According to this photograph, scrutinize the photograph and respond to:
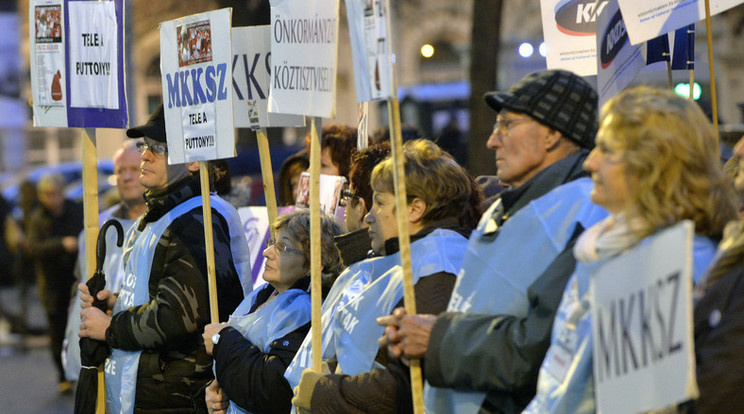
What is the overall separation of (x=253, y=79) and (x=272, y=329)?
1.39 m

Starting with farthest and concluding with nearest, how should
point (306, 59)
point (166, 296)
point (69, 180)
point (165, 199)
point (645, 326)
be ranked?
point (69, 180)
point (165, 199)
point (166, 296)
point (306, 59)
point (645, 326)

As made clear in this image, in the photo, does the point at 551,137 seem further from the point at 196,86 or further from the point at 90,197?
the point at 90,197

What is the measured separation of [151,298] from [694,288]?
2794 millimetres

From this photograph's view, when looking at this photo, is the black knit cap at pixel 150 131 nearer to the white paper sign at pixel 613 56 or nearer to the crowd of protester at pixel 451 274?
the crowd of protester at pixel 451 274

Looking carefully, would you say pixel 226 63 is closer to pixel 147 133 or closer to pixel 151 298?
pixel 147 133

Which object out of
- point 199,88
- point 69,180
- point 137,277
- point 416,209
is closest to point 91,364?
point 137,277

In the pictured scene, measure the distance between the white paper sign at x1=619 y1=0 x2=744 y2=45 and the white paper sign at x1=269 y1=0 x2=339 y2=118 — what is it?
1215mm

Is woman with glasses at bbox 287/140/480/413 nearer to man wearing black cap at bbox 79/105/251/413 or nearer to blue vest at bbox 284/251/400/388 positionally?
blue vest at bbox 284/251/400/388

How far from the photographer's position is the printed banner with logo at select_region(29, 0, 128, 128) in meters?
5.37

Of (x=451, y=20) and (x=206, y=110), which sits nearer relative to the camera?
(x=206, y=110)

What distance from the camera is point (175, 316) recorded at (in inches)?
187

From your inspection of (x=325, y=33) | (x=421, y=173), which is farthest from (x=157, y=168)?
(x=421, y=173)

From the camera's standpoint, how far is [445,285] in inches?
144

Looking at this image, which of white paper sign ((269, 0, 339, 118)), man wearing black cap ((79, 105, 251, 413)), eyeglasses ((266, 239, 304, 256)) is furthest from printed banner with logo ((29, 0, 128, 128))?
white paper sign ((269, 0, 339, 118))
